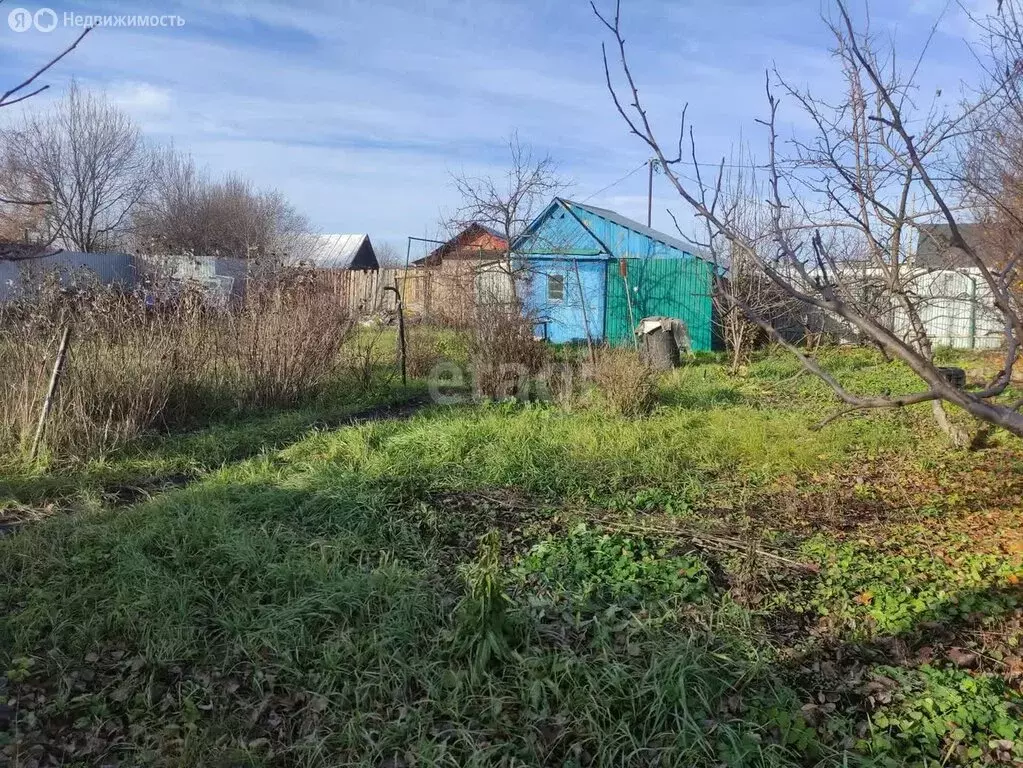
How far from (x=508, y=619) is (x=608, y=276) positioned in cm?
1379

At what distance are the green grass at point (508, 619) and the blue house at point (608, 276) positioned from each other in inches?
418

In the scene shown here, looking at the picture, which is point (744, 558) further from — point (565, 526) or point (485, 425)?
point (485, 425)

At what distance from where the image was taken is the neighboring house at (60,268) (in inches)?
126

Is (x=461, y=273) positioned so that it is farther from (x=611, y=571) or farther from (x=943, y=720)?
(x=943, y=720)

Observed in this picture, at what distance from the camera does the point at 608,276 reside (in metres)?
16.2

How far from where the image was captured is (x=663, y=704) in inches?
99.4

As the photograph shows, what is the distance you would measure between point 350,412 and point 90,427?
2563 mm

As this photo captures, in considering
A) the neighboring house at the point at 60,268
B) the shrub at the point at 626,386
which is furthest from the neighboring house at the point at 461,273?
the neighboring house at the point at 60,268

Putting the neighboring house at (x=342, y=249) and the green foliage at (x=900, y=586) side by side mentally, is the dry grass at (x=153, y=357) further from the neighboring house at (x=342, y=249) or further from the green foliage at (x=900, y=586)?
the neighboring house at (x=342, y=249)

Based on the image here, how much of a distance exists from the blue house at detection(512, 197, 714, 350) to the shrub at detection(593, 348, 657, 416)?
7960 millimetres

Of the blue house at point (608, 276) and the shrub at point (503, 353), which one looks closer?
the shrub at point (503, 353)

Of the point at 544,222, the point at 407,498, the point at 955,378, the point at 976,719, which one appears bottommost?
the point at 976,719

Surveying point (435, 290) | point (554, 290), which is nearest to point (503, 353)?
point (435, 290)

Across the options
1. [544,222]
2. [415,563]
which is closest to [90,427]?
Answer: [415,563]
